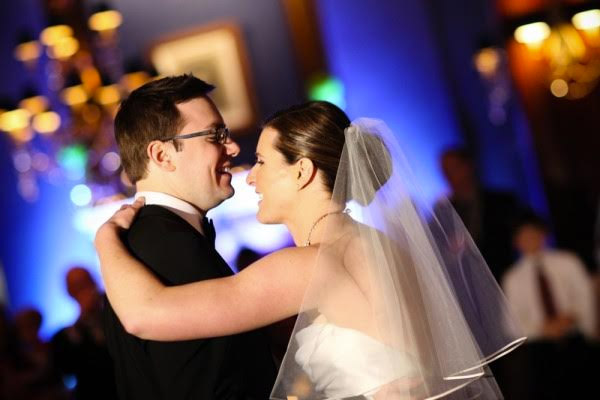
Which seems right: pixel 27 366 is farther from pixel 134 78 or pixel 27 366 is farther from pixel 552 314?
pixel 552 314

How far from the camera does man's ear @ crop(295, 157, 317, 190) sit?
264 centimetres

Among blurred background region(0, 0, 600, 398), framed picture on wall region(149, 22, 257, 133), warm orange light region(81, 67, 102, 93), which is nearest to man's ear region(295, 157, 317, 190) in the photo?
warm orange light region(81, 67, 102, 93)

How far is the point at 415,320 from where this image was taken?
256 cm

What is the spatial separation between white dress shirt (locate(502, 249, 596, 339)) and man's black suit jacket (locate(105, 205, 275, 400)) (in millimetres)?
3862

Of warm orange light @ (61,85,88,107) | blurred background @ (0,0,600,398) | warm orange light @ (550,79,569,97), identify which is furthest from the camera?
warm orange light @ (550,79,569,97)

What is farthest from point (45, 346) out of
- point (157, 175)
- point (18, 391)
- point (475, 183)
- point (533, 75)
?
point (533, 75)

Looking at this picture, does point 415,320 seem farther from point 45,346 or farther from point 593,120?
A: point 593,120

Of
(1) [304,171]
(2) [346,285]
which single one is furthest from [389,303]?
(1) [304,171]

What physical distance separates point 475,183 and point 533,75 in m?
3.60

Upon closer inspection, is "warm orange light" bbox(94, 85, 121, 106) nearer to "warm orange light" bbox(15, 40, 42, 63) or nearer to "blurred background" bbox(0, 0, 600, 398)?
"warm orange light" bbox(15, 40, 42, 63)

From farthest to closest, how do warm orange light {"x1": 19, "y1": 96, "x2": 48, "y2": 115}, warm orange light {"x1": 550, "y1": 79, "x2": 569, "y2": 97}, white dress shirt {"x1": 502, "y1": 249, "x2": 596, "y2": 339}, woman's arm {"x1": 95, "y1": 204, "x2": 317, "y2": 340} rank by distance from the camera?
1. warm orange light {"x1": 550, "y1": 79, "x2": 569, "y2": 97}
2. warm orange light {"x1": 19, "y1": 96, "x2": 48, "y2": 115}
3. white dress shirt {"x1": 502, "y1": 249, "x2": 596, "y2": 339}
4. woman's arm {"x1": 95, "y1": 204, "x2": 317, "y2": 340}

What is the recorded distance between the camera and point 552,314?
19.9 ft

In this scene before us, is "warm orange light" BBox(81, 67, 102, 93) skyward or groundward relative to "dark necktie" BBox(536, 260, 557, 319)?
skyward

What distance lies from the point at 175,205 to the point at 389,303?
639 mm
